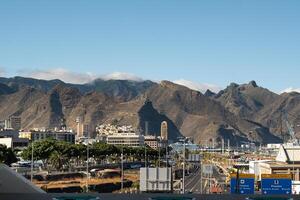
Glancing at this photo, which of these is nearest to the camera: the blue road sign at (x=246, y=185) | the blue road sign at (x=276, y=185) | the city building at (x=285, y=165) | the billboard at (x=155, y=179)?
the billboard at (x=155, y=179)

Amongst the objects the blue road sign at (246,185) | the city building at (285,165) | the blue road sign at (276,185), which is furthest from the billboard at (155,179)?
the city building at (285,165)

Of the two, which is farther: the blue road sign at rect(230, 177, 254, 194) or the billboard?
the blue road sign at rect(230, 177, 254, 194)

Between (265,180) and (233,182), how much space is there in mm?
5190

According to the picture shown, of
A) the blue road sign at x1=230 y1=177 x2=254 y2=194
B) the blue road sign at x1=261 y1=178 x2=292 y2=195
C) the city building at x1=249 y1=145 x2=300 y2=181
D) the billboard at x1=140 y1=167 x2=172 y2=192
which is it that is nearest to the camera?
the billboard at x1=140 y1=167 x2=172 y2=192

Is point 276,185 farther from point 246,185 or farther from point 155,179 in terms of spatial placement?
point 155,179

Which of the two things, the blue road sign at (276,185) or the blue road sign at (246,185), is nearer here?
the blue road sign at (276,185)

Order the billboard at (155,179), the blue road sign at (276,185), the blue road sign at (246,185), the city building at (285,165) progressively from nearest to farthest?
the billboard at (155,179), the blue road sign at (276,185), the blue road sign at (246,185), the city building at (285,165)

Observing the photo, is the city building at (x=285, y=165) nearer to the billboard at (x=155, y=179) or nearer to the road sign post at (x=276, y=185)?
the road sign post at (x=276, y=185)

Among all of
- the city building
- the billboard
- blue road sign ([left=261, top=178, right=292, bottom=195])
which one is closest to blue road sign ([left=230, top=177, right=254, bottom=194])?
blue road sign ([left=261, top=178, right=292, bottom=195])

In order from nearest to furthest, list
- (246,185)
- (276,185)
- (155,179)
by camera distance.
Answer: (155,179)
(276,185)
(246,185)

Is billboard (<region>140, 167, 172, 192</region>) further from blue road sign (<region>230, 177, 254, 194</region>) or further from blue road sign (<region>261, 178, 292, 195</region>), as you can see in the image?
blue road sign (<region>230, 177, 254, 194</region>)

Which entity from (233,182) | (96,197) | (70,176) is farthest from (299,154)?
(96,197)

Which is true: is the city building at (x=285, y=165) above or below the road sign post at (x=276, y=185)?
below

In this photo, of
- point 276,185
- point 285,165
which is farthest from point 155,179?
point 285,165
